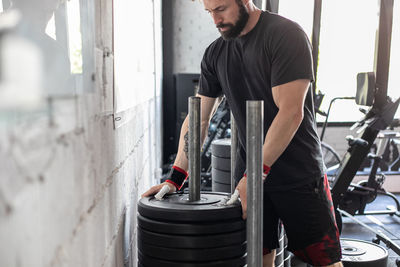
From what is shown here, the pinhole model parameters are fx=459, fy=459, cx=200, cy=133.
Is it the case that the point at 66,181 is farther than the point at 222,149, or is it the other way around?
the point at 222,149

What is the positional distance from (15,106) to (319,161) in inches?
54.2

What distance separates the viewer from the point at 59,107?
0.69 m

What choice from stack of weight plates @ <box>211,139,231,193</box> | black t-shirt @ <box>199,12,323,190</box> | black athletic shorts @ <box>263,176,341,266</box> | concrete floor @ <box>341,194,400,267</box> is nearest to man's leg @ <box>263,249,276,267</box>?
black athletic shorts @ <box>263,176,341,266</box>

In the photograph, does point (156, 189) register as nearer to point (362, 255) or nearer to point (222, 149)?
point (222, 149)

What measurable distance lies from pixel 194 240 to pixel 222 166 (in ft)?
3.96

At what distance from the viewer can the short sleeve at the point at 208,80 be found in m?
1.90

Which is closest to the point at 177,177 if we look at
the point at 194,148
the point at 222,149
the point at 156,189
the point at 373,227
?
the point at 156,189

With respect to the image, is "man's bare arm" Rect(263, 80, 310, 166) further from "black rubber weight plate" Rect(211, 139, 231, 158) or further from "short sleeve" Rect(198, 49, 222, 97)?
"black rubber weight plate" Rect(211, 139, 231, 158)

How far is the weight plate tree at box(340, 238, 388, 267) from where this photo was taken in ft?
8.60

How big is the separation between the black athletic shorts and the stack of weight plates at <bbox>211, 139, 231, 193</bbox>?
85 centimetres

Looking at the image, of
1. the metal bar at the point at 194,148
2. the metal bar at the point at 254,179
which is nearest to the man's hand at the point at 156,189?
the metal bar at the point at 194,148

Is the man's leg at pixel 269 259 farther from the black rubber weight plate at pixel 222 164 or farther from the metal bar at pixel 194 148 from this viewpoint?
the black rubber weight plate at pixel 222 164

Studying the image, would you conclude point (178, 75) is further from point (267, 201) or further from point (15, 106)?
point (15, 106)

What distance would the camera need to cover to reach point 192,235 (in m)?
1.40
